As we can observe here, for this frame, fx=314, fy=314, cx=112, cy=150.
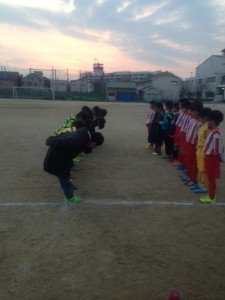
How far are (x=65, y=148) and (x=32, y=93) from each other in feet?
134

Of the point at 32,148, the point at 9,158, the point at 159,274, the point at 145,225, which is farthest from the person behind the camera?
the point at 32,148

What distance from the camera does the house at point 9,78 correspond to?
1987 inches

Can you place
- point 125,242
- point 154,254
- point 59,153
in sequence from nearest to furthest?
point 154,254
point 125,242
point 59,153

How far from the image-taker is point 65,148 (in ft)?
14.3

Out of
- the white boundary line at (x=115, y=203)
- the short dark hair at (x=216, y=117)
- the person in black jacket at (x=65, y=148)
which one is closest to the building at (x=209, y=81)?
the short dark hair at (x=216, y=117)

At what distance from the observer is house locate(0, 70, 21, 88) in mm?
50469

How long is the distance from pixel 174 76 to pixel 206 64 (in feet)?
28.1

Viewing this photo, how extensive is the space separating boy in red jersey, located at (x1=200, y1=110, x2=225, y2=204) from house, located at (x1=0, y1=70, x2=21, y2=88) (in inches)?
1969

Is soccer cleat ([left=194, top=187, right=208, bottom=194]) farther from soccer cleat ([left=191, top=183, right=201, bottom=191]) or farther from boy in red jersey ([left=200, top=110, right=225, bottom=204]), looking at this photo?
boy in red jersey ([left=200, top=110, right=225, bottom=204])

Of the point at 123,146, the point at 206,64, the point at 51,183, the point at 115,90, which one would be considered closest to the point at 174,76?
the point at 206,64

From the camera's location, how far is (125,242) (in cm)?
361

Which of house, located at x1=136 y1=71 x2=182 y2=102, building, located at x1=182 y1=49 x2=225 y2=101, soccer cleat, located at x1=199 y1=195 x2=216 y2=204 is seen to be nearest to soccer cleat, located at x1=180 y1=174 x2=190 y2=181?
soccer cleat, located at x1=199 y1=195 x2=216 y2=204

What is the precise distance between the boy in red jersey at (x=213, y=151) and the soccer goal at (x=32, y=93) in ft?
127

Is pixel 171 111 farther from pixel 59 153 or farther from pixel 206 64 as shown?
pixel 206 64
